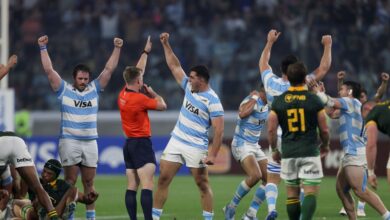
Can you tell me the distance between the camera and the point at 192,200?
2041 centimetres

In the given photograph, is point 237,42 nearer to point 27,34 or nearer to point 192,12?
point 192,12

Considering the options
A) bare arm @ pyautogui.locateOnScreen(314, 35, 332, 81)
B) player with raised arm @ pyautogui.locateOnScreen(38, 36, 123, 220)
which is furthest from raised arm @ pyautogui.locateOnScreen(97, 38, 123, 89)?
bare arm @ pyautogui.locateOnScreen(314, 35, 332, 81)

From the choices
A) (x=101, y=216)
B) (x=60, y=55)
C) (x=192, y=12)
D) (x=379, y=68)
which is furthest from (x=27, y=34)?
(x=101, y=216)

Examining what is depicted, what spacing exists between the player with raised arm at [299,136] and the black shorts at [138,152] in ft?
7.22

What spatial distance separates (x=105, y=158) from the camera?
2852 cm

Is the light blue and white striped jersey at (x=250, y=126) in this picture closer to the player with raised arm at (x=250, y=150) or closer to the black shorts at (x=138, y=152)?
the player with raised arm at (x=250, y=150)

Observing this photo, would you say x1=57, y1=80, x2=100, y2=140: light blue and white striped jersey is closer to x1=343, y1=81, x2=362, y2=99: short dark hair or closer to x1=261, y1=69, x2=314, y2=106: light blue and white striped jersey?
x1=261, y1=69, x2=314, y2=106: light blue and white striped jersey

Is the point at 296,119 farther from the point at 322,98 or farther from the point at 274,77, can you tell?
the point at 274,77

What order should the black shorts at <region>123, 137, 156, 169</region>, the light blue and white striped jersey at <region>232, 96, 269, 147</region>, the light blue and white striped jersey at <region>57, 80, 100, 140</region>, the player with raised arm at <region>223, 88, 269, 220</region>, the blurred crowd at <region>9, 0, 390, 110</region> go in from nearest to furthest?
the black shorts at <region>123, 137, 156, 169</region> < the light blue and white striped jersey at <region>57, 80, 100, 140</region> < the player with raised arm at <region>223, 88, 269, 220</region> < the light blue and white striped jersey at <region>232, 96, 269, 147</region> < the blurred crowd at <region>9, 0, 390, 110</region>

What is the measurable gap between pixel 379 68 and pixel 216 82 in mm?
4585

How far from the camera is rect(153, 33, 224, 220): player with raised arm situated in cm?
1432

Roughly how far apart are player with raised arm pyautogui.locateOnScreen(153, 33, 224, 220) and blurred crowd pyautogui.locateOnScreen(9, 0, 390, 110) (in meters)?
13.7

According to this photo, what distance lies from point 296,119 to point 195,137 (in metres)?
2.19

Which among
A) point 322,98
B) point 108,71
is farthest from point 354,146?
point 108,71
